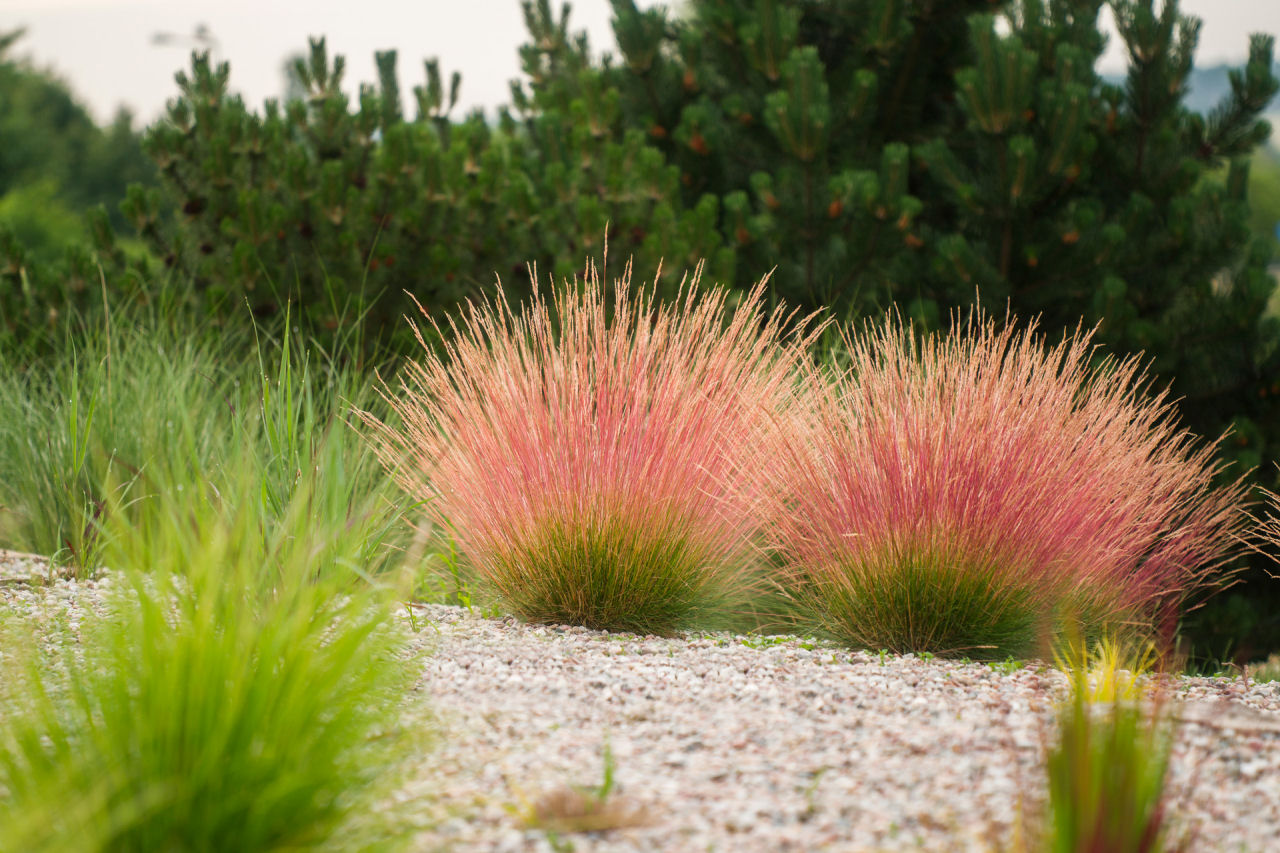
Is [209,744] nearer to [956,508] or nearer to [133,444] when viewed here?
[956,508]

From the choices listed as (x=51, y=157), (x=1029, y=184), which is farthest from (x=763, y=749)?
(x=51, y=157)

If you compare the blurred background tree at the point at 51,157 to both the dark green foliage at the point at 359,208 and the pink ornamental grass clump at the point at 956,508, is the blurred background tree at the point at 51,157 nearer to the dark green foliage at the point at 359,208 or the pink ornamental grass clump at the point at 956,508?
the dark green foliage at the point at 359,208

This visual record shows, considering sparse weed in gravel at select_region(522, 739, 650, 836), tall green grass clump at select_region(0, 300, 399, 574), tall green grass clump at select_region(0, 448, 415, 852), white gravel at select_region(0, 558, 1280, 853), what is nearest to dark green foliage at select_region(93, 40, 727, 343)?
tall green grass clump at select_region(0, 300, 399, 574)

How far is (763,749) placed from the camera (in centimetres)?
209

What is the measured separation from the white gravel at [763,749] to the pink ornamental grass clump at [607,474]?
13.2 inches

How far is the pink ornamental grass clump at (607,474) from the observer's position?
126 inches

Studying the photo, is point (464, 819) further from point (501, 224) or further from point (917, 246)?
point (917, 246)

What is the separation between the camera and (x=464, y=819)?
1743 millimetres

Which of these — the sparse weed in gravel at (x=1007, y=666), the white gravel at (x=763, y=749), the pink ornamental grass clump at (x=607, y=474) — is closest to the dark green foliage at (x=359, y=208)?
the pink ornamental grass clump at (x=607, y=474)

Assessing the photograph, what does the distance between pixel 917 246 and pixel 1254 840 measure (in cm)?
476

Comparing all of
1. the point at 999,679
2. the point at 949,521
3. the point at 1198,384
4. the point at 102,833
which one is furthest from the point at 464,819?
the point at 1198,384

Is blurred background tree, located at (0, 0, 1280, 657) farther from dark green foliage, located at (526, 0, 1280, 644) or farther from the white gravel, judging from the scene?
the white gravel

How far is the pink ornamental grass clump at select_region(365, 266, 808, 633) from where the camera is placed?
321cm

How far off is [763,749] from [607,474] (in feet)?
4.02
